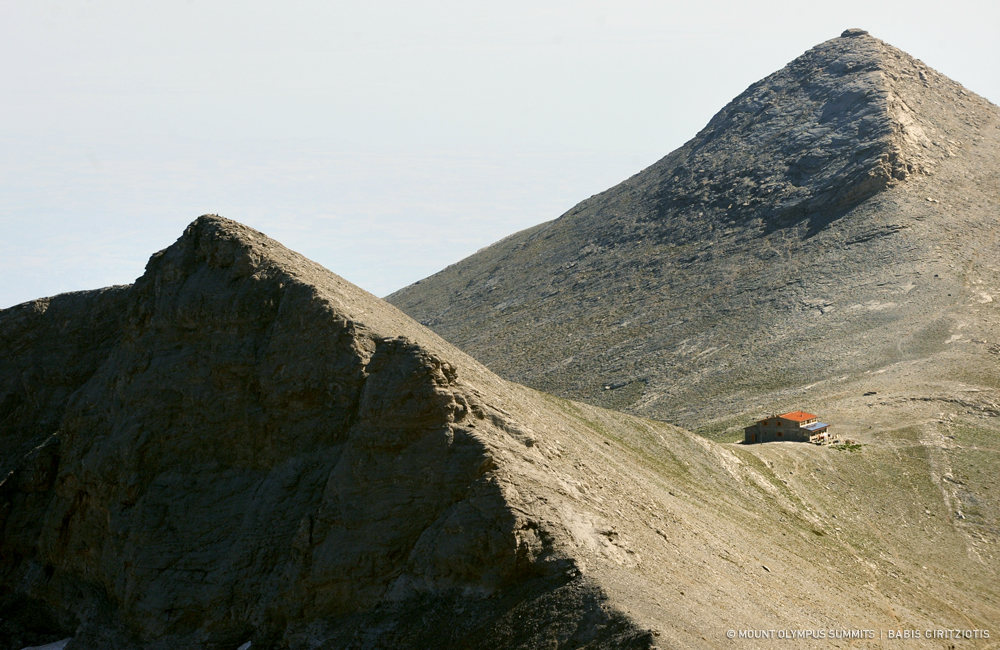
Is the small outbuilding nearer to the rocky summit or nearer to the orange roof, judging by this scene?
the orange roof

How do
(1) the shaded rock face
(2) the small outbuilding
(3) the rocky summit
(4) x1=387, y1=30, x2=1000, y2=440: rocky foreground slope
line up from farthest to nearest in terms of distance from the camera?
(4) x1=387, y1=30, x2=1000, y2=440: rocky foreground slope → (2) the small outbuilding → (1) the shaded rock face → (3) the rocky summit

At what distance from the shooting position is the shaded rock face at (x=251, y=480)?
20.9m

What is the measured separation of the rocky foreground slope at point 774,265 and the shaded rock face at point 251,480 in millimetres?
47377

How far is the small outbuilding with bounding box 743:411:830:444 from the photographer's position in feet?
182

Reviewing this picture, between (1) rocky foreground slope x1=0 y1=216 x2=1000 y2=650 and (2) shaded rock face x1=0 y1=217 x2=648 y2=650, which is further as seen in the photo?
(2) shaded rock face x1=0 y1=217 x2=648 y2=650

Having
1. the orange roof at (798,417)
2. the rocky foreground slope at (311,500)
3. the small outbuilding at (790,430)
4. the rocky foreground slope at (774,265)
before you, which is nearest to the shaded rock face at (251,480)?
the rocky foreground slope at (311,500)

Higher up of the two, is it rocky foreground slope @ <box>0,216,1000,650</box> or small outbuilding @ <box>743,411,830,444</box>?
rocky foreground slope @ <box>0,216,1000,650</box>

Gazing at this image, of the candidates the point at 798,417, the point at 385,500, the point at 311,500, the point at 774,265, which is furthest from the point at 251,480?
the point at 774,265

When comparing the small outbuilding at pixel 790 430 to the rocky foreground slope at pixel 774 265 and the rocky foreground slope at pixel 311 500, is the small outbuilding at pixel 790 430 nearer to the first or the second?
the rocky foreground slope at pixel 774 265

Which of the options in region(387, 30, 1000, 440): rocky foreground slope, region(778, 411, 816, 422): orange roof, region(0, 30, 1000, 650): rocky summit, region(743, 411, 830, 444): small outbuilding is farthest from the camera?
region(387, 30, 1000, 440): rocky foreground slope

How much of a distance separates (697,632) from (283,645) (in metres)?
8.88

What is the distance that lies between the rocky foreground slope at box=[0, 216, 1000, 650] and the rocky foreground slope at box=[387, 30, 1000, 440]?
1715 inches

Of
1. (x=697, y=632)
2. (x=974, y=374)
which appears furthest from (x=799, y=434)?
(x=697, y=632)

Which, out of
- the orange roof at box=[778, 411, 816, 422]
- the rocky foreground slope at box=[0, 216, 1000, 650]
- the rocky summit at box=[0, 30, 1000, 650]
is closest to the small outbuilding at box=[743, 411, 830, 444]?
the orange roof at box=[778, 411, 816, 422]
